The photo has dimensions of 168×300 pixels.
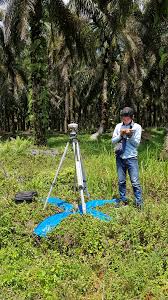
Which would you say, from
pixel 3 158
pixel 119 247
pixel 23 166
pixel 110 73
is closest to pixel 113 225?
pixel 119 247

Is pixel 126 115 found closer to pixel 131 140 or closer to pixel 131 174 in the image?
pixel 131 140

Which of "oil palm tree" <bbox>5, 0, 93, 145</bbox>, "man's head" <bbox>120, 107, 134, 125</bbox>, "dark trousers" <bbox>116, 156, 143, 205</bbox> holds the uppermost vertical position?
"oil palm tree" <bbox>5, 0, 93, 145</bbox>

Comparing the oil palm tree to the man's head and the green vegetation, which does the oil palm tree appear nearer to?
the green vegetation

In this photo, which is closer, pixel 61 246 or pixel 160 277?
pixel 160 277

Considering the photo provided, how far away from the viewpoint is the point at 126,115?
23.0 feet

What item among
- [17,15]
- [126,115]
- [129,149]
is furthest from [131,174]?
[17,15]

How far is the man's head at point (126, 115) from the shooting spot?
6980 millimetres

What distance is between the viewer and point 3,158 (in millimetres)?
12719

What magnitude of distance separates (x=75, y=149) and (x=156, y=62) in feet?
76.0

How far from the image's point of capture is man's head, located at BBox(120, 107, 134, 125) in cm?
698

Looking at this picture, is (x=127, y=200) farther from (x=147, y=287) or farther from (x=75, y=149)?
(x=147, y=287)

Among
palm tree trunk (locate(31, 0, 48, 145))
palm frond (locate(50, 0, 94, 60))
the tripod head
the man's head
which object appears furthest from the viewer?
palm tree trunk (locate(31, 0, 48, 145))

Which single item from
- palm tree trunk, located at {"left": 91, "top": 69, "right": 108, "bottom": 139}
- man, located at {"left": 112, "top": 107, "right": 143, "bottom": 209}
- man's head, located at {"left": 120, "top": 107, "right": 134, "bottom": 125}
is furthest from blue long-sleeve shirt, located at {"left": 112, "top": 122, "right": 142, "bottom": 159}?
palm tree trunk, located at {"left": 91, "top": 69, "right": 108, "bottom": 139}

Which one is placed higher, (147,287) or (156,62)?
(156,62)
